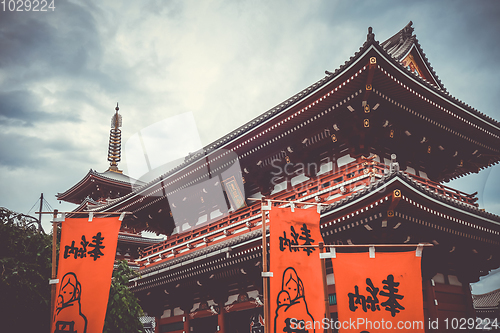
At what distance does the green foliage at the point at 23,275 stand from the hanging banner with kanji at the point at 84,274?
549mm

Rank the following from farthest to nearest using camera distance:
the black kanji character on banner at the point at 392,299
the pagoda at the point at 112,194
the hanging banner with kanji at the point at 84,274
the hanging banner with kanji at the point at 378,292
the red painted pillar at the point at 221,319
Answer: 1. the pagoda at the point at 112,194
2. the red painted pillar at the point at 221,319
3. the hanging banner with kanji at the point at 84,274
4. the black kanji character on banner at the point at 392,299
5. the hanging banner with kanji at the point at 378,292

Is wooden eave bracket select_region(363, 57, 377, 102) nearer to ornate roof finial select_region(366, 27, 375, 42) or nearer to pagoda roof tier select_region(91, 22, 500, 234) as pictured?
pagoda roof tier select_region(91, 22, 500, 234)

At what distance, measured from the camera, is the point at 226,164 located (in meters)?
14.8

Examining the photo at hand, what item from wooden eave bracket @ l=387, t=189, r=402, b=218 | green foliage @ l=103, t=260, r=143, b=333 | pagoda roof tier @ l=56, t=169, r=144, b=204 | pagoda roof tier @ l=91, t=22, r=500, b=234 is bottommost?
green foliage @ l=103, t=260, r=143, b=333

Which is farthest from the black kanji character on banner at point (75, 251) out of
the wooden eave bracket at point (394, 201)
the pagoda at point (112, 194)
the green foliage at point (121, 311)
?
the pagoda at point (112, 194)

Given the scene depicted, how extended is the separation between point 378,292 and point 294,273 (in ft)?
5.56

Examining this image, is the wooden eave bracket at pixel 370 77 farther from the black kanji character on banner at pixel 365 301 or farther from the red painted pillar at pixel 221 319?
the red painted pillar at pixel 221 319

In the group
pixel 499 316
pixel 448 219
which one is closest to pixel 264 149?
pixel 448 219

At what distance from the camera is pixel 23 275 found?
311 inches

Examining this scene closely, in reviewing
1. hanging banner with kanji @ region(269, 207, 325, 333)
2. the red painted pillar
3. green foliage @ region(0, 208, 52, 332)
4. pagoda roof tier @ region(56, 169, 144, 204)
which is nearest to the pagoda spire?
pagoda roof tier @ region(56, 169, 144, 204)

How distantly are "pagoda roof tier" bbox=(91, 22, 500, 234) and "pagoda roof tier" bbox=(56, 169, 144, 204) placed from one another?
16106 millimetres

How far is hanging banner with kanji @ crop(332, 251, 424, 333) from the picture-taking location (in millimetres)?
7160

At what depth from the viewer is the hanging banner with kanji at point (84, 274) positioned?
7.73m

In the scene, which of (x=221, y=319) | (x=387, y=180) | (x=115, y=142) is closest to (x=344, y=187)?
(x=387, y=180)
